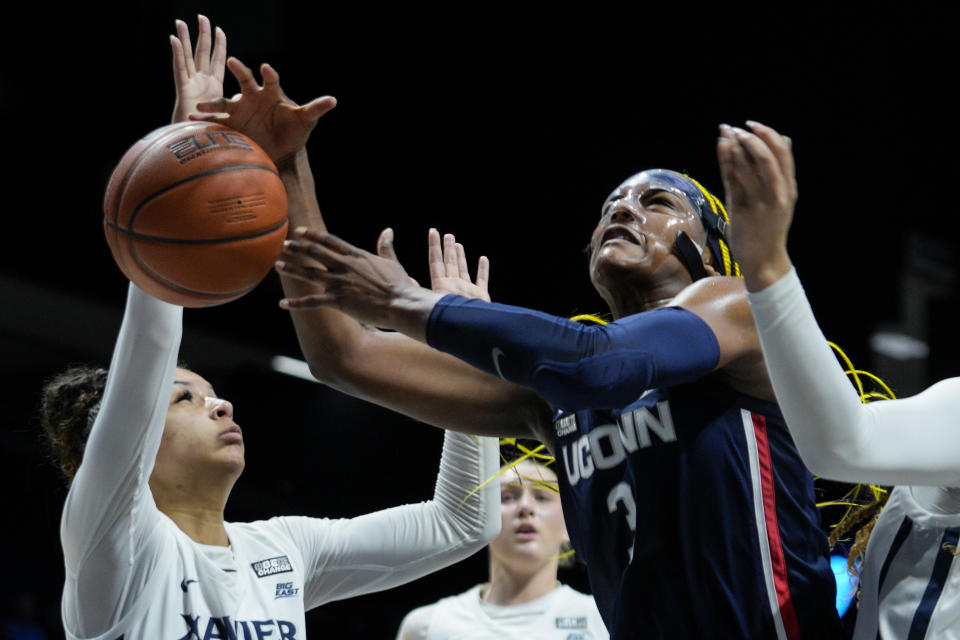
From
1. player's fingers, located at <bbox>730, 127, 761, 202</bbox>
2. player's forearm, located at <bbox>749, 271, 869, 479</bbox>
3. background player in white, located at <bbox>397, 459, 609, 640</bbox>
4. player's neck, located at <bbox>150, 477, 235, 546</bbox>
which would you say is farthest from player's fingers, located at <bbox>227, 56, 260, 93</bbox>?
background player in white, located at <bbox>397, 459, 609, 640</bbox>

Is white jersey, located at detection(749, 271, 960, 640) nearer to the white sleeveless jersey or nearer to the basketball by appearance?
the white sleeveless jersey

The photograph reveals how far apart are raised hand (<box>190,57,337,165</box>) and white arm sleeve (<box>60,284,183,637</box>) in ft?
1.44

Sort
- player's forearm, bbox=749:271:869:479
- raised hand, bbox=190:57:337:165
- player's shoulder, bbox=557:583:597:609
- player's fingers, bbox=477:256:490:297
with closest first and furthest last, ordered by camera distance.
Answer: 1. player's forearm, bbox=749:271:869:479
2. raised hand, bbox=190:57:337:165
3. player's fingers, bbox=477:256:490:297
4. player's shoulder, bbox=557:583:597:609

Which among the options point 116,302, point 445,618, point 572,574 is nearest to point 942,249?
point 572,574

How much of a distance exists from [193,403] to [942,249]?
6571mm

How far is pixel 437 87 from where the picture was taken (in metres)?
7.23

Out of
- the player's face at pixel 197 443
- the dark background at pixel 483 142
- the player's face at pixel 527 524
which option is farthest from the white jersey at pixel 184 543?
the dark background at pixel 483 142

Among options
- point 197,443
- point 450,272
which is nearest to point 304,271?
point 450,272

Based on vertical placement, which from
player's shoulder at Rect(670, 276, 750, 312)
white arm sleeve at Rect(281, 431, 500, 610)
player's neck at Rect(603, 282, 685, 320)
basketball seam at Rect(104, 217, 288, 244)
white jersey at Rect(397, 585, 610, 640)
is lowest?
white jersey at Rect(397, 585, 610, 640)

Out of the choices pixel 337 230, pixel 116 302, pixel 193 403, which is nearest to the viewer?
pixel 193 403

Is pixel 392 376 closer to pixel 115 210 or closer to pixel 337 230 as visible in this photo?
pixel 115 210

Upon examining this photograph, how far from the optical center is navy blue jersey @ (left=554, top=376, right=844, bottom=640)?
2174 millimetres

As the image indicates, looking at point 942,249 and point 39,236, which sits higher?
point 39,236

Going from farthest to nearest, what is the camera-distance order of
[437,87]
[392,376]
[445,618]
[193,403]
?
[437,87]
[445,618]
[193,403]
[392,376]
